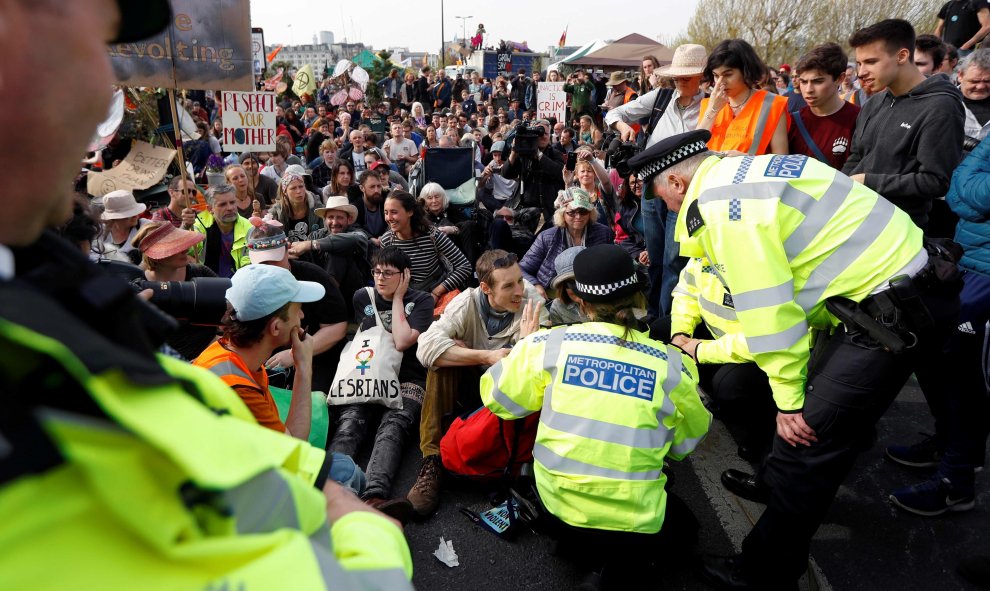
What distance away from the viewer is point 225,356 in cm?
246

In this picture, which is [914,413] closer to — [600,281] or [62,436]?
[600,281]

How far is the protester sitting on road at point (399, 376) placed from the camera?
3.65 m

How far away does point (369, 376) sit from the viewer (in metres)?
3.91

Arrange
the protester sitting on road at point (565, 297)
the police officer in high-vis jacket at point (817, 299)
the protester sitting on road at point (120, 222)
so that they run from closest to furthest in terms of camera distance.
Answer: the police officer in high-vis jacket at point (817, 299), the protester sitting on road at point (565, 297), the protester sitting on road at point (120, 222)

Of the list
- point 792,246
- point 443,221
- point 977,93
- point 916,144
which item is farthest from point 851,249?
point 443,221

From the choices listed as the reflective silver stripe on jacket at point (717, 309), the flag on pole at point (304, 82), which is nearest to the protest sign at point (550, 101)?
the reflective silver stripe on jacket at point (717, 309)

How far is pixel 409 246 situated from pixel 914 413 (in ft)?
12.6

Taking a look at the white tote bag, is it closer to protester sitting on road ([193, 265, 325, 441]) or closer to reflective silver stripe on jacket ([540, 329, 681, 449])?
protester sitting on road ([193, 265, 325, 441])

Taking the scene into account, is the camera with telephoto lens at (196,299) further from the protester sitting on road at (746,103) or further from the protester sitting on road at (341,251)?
the protester sitting on road at (746,103)

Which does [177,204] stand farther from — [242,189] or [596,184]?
[596,184]

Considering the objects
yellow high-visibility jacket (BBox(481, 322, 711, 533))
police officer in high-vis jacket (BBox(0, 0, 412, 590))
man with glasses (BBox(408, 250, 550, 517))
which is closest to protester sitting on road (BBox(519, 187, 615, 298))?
man with glasses (BBox(408, 250, 550, 517))

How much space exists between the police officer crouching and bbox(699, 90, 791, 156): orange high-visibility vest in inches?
81.8

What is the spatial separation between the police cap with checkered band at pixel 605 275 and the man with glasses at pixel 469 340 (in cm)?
88

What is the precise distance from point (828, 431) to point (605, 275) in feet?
3.26
